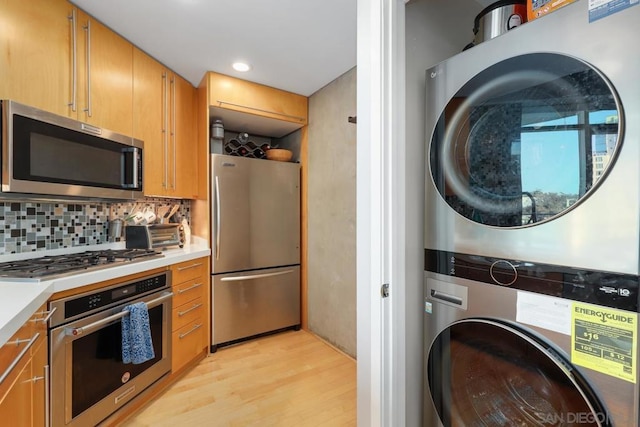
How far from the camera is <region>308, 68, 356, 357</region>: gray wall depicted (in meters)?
2.29

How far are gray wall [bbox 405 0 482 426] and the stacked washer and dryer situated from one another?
56 mm

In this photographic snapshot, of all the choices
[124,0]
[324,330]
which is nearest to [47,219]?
[124,0]

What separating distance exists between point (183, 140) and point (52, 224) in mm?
1053

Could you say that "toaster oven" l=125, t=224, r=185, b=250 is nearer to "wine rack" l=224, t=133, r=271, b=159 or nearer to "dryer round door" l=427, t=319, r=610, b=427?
"wine rack" l=224, t=133, r=271, b=159

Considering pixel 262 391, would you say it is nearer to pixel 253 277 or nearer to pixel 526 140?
pixel 253 277

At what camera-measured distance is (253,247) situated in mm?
2580

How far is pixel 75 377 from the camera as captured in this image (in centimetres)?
136

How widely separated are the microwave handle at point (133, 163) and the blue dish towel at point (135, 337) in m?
0.81

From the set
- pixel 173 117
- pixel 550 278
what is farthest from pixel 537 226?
pixel 173 117

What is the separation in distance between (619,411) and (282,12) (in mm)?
2082

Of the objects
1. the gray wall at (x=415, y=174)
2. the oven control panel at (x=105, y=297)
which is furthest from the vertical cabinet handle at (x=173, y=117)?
the gray wall at (x=415, y=174)

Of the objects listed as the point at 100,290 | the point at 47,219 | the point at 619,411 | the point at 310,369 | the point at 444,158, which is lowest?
the point at 310,369

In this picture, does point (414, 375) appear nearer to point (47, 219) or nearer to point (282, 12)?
point (282, 12)

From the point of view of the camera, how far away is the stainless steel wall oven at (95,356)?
129cm
